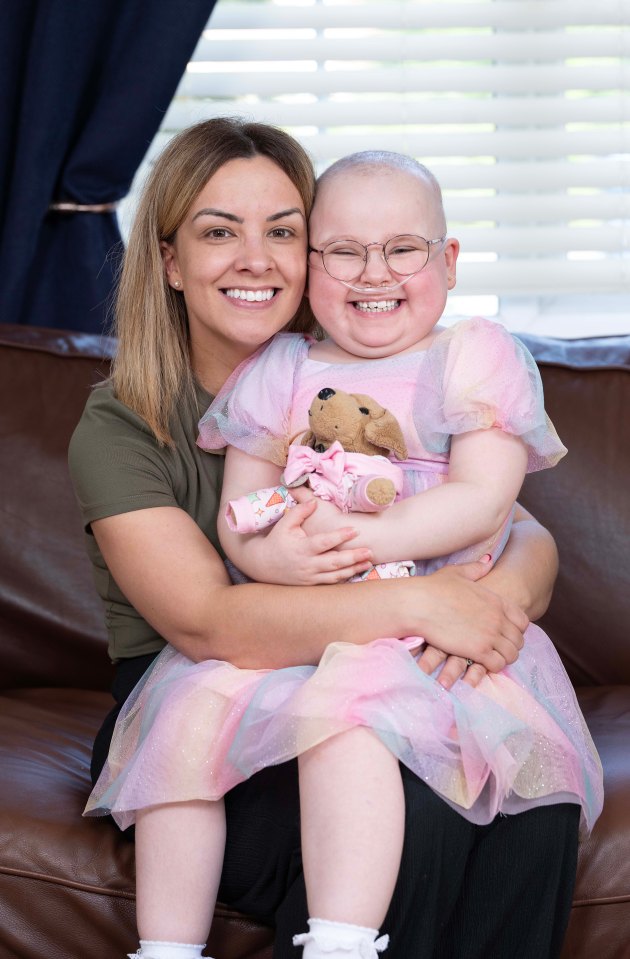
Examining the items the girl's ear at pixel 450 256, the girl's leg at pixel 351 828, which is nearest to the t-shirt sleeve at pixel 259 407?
the girl's ear at pixel 450 256

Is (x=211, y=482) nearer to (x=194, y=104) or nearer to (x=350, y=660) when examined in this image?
(x=350, y=660)

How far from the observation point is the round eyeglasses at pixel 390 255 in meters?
1.67

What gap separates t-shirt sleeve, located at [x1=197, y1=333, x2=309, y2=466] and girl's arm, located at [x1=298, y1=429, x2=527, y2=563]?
15cm

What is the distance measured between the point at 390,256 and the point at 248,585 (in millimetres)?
517

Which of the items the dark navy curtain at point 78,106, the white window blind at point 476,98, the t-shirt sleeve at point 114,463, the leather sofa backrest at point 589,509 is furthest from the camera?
the white window blind at point 476,98

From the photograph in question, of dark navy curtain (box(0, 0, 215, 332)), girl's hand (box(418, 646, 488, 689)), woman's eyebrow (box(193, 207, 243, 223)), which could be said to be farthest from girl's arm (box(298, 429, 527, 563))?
dark navy curtain (box(0, 0, 215, 332))

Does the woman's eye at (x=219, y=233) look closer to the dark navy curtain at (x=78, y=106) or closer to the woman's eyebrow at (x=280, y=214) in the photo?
the woman's eyebrow at (x=280, y=214)

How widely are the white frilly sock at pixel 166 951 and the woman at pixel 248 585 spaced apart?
0.05 feet

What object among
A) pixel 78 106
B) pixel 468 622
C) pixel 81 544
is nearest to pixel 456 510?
pixel 468 622

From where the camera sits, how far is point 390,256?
168 cm

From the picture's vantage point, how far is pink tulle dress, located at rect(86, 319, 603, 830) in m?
1.37

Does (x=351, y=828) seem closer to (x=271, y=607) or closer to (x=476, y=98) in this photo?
(x=271, y=607)

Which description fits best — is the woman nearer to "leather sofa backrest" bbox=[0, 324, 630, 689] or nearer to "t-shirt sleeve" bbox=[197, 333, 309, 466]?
"t-shirt sleeve" bbox=[197, 333, 309, 466]

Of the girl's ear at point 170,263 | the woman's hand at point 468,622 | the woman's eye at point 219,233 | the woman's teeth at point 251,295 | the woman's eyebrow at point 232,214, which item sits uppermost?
the woman's eyebrow at point 232,214
